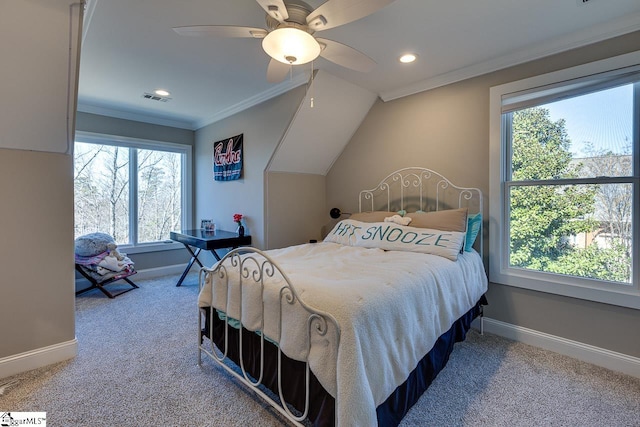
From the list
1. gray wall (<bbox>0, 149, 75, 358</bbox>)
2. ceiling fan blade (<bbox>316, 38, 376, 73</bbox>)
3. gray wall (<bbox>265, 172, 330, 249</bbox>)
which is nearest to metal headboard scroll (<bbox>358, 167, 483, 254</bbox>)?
gray wall (<bbox>265, 172, 330, 249</bbox>)

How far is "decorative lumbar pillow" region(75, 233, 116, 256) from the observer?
3.42 metres

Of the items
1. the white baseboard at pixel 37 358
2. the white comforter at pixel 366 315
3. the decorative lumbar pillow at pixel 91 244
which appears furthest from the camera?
the decorative lumbar pillow at pixel 91 244

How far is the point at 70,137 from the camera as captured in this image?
6.75 feet

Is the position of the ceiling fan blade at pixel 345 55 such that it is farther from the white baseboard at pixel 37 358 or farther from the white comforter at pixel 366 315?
the white baseboard at pixel 37 358

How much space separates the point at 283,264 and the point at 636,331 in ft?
7.89

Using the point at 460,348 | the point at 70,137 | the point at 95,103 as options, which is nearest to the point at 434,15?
the point at 460,348

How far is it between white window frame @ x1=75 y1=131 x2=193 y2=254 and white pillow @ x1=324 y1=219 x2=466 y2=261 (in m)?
2.90

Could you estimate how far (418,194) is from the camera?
118 inches

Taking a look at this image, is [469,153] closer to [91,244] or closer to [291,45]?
[291,45]

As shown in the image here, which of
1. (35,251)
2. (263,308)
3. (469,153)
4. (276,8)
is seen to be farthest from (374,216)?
(35,251)

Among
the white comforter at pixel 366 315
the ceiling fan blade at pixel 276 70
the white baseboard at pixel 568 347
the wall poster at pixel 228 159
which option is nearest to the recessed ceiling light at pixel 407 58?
the ceiling fan blade at pixel 276 70

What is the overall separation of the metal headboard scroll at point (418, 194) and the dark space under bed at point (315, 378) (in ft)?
3.84

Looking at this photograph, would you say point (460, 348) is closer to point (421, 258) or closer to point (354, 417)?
point (421, 258)

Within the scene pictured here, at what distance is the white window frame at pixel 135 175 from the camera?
12.6 ft
